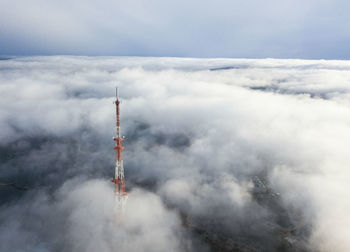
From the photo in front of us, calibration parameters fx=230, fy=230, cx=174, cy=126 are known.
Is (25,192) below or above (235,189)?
below

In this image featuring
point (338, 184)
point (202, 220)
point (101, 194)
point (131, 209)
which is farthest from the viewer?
point (338, 184)

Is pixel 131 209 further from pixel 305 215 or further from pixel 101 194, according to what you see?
pixel 305 215

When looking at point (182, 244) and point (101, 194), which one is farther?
point (101, 194)

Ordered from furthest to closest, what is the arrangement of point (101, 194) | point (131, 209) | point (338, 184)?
point (338, 184), point (101, 194), point (131, 209)

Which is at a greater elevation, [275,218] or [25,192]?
[275,218]

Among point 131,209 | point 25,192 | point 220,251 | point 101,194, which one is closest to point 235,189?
point 220,251

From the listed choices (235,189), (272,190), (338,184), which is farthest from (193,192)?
(338,184)

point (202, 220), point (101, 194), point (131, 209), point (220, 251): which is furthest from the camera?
point (101, 194)

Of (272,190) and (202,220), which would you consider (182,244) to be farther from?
(272,190)

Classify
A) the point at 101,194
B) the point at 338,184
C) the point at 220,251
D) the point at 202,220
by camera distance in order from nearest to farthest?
1. the point at 220,251
2. the point at 202,220
3. the point at 101,194
4. the point at 338,184
